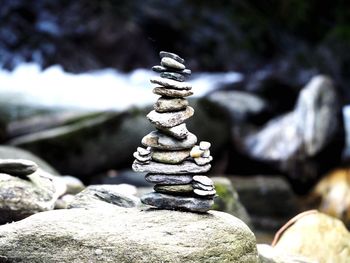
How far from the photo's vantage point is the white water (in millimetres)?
13719

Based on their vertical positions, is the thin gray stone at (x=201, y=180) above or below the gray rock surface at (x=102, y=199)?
above

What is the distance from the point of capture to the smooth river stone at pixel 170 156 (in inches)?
174

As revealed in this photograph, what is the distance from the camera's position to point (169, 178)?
4398 mm

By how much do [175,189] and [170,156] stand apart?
241mm

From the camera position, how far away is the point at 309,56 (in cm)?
1669

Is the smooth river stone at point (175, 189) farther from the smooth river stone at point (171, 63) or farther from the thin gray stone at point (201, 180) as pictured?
the smooth river stone at point (171, 63)

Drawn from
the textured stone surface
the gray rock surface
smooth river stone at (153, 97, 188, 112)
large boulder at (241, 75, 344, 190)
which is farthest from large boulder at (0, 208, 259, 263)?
large boulder at (241, 75, 344, 190)

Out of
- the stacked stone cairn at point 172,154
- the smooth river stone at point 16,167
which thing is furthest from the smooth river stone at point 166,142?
the smooth river stone at point 16,167

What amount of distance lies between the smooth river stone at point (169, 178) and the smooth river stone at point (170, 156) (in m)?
0.11

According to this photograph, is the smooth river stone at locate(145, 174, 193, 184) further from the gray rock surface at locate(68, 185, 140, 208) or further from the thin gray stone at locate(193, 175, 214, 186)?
the gray rock surface at locate(68, 185, 140, 208)

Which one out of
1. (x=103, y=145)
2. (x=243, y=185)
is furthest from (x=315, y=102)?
(x=103, y=145)

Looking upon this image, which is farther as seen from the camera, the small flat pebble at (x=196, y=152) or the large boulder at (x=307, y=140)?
the large boulder at (x=307, y=140)

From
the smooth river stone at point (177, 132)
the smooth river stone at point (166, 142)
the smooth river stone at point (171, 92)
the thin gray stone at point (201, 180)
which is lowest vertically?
the thin gray stone at point (201, 180)

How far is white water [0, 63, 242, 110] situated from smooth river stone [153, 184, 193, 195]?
8.21 meters
